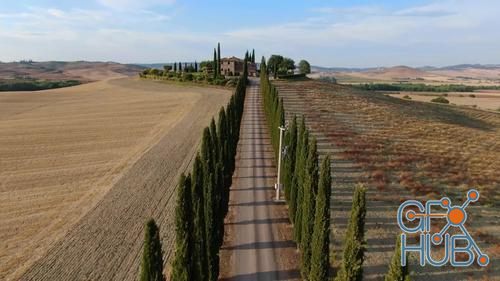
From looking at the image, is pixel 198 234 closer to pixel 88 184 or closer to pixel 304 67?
pixel 88 184

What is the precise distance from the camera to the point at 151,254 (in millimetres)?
12789

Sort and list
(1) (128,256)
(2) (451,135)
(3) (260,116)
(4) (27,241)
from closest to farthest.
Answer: (1) (128,256) → (4) (27,241) → (2) (451,135) → (3) (260,116)

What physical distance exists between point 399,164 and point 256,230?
19839 millimetres

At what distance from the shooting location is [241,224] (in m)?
23.8

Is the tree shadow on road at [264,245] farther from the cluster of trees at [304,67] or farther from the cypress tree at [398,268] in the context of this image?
the cluster of trees at [304,67]

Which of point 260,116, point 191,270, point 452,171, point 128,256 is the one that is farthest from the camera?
point 260,116

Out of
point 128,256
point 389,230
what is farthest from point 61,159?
point 389,230

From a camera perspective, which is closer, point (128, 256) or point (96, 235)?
point (128, 256)

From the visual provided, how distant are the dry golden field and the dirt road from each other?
3.04m

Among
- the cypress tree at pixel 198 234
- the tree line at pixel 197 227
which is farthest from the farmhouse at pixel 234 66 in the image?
the cypress tree at pixel 198 234

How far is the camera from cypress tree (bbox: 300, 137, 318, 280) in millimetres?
17625

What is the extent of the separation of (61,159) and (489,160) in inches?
1805

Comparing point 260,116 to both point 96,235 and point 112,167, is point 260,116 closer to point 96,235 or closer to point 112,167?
point 112,167

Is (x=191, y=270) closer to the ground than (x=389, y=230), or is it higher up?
higher up
